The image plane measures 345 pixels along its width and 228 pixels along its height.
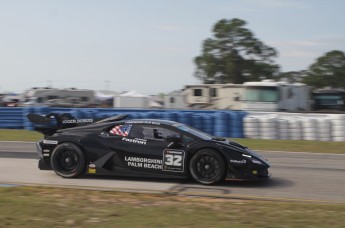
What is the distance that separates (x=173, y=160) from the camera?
7996 mm

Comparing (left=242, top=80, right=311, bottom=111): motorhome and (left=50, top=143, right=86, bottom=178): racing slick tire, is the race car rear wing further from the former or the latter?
(left=242, top=80, right=311, bottom=111): motorhome

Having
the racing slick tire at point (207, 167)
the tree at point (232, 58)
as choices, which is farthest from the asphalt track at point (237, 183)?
the tree at point (232, 58)

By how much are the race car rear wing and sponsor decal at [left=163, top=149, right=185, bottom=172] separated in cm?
147

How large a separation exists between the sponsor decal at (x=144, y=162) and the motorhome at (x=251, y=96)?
1925 cm

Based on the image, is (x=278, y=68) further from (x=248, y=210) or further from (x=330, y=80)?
(x=248, y=210)

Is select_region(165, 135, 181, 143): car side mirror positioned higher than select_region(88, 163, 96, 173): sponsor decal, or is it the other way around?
select_region(165, 135, 181, 143): car side mirror

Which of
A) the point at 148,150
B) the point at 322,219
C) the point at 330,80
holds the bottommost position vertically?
the point at 322,219

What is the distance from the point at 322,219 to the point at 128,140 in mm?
4069

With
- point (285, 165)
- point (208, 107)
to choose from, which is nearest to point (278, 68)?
point (208, 107)

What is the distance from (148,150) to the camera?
811 centimetres

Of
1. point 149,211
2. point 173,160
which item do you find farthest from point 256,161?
point 149,211

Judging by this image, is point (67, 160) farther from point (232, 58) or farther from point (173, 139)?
point (232, 58)

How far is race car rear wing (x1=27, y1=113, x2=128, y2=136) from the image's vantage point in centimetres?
894

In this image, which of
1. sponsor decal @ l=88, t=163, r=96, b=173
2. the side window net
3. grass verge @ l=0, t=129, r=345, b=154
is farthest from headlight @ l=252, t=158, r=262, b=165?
grass verge @ l=0, t=129, r=345, b=154
